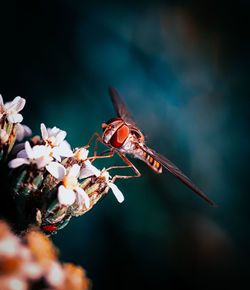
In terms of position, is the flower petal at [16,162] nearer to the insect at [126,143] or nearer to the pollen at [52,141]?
the pollen at [52,141]

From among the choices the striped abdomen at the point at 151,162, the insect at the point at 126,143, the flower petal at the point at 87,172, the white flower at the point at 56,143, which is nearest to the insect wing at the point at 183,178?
the insect at the point at 126,143

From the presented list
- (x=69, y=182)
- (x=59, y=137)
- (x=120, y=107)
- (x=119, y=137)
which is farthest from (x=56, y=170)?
(x=120, y=107)

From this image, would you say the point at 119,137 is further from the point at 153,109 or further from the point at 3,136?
the point at 153,109

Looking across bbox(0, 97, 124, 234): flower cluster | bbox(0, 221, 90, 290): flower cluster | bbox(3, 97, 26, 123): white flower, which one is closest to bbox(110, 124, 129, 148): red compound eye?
bbox(0, 97, 124, 234): flower cluster

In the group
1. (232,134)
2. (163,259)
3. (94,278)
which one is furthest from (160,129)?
(94,278)

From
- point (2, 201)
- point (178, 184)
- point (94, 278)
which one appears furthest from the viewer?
point (178, 184)

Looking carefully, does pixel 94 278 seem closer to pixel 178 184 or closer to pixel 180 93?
pixel 178 184
